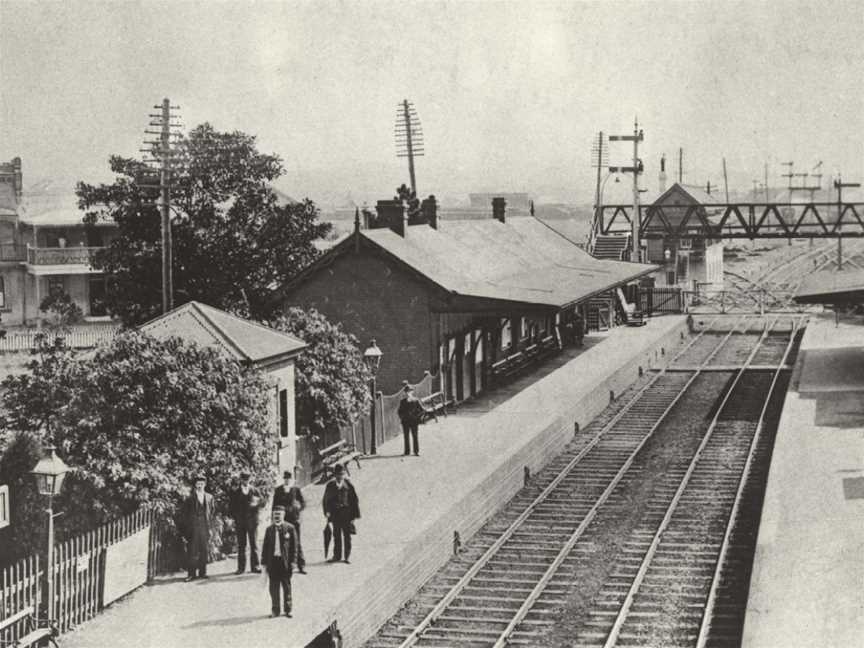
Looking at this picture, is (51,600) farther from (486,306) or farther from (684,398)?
(684,398)

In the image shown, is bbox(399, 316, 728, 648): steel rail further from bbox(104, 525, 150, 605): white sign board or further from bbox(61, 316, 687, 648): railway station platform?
bbox(104, 525, 150, 605): white sign board

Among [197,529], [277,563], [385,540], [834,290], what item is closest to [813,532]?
[385,540]

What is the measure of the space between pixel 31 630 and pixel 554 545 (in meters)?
8.40

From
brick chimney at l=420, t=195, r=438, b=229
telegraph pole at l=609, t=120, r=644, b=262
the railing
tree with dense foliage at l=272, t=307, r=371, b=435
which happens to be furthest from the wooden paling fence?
telegraph pole at l=609, t=120, r=644, b=262

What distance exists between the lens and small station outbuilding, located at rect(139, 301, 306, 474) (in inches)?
662

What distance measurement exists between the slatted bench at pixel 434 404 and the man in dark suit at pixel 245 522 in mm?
11013

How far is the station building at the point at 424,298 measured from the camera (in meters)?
27.7

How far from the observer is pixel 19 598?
445 inches

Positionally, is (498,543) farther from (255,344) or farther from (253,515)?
(255,344)

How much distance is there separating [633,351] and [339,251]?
13.2 metres

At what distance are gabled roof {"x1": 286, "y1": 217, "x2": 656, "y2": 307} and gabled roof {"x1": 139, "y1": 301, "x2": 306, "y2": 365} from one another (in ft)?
30.7

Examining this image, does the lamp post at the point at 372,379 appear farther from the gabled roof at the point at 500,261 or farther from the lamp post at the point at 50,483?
the lamp post at the point at 50,483

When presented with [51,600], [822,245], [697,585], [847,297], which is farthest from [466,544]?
[822,245]

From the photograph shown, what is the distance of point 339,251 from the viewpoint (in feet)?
92.5
